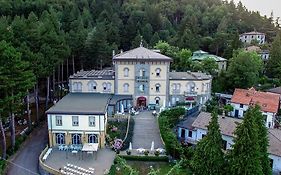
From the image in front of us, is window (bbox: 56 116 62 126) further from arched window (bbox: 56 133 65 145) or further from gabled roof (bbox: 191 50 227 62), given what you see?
gabled roof (bbox: 191 50 227 62)

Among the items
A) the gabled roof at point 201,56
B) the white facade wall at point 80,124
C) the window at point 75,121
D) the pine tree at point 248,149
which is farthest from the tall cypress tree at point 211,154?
the gabled roof at point 201,56

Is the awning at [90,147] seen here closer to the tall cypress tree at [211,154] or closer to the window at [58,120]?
the window at [58,120]

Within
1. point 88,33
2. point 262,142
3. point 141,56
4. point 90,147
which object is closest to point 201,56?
point 88,33

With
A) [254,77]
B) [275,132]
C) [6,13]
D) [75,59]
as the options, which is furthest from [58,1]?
[275,132]

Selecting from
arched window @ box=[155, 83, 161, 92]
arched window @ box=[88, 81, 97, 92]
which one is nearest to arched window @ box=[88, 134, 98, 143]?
arched window @ box=[88, 81, 97, 92]

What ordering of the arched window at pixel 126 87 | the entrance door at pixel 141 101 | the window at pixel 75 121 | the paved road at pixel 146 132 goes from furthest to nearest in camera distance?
the entrance door at pixel 141 101, the arched window at pixel 126 87, the paved road at pixel 146 132, the window at pixel 75 121

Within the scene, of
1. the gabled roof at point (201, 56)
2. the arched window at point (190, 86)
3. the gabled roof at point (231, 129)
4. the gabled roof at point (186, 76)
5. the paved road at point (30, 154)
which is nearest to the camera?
the paved road at point (30, 154)
